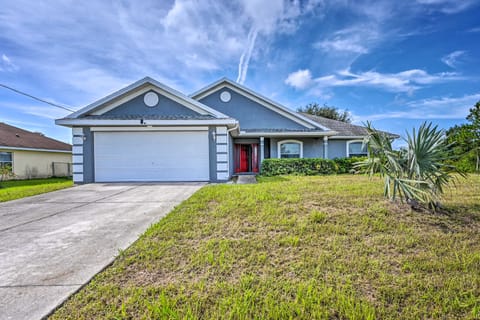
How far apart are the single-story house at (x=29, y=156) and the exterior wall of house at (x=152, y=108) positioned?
11.4m

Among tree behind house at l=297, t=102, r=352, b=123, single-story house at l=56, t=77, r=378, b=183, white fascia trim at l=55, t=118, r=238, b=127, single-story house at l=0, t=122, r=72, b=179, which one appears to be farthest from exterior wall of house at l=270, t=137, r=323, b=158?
tree behind house at l=297, t=102, r=352, b=123

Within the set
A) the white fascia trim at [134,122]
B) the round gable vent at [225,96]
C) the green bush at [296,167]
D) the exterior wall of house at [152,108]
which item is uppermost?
the round gable vent at [225,96]

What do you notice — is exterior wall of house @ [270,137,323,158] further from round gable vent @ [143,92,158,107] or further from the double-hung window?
round gable vent @ [143,92,158,107]

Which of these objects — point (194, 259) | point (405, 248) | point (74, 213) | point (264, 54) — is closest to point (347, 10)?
point (264, 54)

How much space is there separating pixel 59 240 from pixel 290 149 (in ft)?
43.4

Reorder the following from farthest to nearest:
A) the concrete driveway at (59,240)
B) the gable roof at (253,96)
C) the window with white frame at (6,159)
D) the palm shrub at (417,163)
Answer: the window with white frame at (6,159) → the gable roof at (253,96) → the palm shrub at (417,163) → the concrete driveway at (59,240)

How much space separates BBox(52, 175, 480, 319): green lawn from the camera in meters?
→ 2.10

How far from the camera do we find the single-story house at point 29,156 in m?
15.7

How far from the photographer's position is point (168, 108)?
34.4ft

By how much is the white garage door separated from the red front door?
18.0 ft

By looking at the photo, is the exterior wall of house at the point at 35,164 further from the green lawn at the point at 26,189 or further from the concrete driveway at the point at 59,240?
the concrete driveway at the point at 59,240

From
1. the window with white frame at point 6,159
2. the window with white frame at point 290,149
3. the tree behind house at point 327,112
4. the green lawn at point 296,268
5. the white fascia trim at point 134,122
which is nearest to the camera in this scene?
the green lawn at point 296,268

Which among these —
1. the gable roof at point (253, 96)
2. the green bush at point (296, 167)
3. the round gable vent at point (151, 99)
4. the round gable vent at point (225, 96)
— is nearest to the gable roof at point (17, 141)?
the round gable vent at point (151, 99)

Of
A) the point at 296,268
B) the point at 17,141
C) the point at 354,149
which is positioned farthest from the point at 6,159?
the point at 354,149
